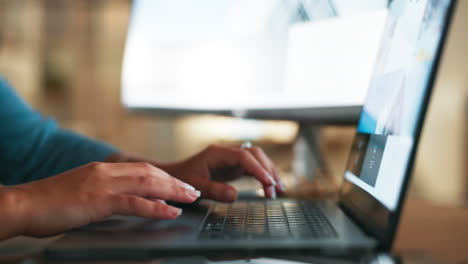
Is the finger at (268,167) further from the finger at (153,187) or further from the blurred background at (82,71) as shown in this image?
the blurred background at (82,71)

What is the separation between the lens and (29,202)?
351 millimetres

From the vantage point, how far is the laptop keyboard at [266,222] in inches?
12.8

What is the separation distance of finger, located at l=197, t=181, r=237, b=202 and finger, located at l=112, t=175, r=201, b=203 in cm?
11

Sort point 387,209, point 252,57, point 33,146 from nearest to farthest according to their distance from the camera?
point 387,209 < point 33,146 < point 252,57

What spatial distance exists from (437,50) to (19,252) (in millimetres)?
437

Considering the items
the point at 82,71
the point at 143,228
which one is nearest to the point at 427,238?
the point at 143,228

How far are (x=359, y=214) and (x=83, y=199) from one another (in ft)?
0.96

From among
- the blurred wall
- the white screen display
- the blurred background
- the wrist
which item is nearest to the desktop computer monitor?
the white screen display

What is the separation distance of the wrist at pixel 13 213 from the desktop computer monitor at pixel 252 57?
573 mm

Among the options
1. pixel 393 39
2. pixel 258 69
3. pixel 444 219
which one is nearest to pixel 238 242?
pixel 393 39

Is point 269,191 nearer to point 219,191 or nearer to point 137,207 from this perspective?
point 219,191

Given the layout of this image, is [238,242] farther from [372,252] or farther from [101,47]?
[101,47]

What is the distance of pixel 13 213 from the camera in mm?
350

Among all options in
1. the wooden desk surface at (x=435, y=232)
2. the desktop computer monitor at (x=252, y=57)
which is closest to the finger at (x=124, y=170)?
the wooden desk surface at (x=435, y=232)
